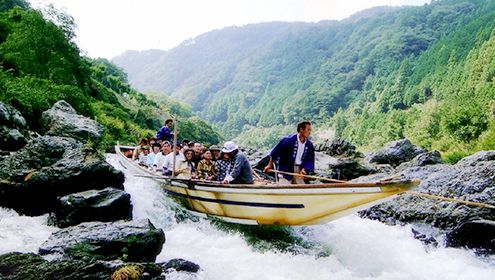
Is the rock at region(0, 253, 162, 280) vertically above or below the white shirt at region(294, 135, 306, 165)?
below

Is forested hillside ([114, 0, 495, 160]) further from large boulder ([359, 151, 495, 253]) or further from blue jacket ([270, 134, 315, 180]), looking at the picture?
blue jacket ([270, 134, 315, 180])

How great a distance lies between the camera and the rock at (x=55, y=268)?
23.0 ft

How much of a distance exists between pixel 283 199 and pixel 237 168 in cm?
174

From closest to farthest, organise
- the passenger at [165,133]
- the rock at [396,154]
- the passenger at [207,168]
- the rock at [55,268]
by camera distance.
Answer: the rock at [55,268]
the passenger at [207,168]
the passenger at [165,133]
the rock at [396,154]

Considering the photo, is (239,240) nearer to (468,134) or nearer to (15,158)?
(15,158)

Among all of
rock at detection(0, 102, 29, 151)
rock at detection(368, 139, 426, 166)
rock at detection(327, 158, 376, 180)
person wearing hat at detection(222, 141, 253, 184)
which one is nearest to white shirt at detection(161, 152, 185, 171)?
person wearing hat at detection(222, 141, 253, 184)

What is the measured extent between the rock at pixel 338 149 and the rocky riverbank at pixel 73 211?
28158 mm

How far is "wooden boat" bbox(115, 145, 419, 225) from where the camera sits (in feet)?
28.3

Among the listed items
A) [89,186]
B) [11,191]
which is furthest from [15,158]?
[89,186]

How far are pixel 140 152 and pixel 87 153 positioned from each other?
738cm

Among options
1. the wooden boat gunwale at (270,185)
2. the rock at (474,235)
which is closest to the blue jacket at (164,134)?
the wooden boat gunwale at (270,185)

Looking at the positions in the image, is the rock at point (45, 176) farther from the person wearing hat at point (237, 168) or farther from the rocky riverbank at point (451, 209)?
the rocky riverbank at point (451, 209)

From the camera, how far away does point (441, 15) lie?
610ft

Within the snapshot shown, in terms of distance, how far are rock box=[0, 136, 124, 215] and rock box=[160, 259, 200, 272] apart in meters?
3.96
